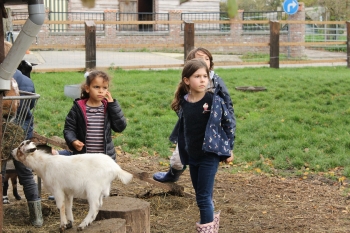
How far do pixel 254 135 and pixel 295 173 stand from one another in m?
1.74

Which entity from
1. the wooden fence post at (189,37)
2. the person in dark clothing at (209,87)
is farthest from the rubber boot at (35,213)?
the wooden fence post at (189,37)

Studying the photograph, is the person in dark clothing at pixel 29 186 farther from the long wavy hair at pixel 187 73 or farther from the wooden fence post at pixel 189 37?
the wooden fence post at pixel 189 37

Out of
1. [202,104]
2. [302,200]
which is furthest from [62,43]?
[202,104]

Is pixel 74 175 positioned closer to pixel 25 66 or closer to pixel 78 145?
pixel 78 145

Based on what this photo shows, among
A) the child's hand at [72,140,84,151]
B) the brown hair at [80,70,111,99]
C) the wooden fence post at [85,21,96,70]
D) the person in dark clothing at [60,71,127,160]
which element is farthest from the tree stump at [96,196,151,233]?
the wooden fence post at [85,21,96,70]

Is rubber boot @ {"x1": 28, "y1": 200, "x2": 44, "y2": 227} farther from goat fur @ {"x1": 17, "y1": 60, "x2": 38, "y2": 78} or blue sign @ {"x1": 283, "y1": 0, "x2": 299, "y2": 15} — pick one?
blue sign @ {"x1": 283, "y1": 0, "x2": 299, "y2": 15}

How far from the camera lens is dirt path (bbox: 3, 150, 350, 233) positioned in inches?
196

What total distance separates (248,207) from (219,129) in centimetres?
160

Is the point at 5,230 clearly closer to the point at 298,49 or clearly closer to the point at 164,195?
the point at 164,195

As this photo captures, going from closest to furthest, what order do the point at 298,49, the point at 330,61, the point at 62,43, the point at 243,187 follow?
the point at 243,187 → the point at 62,43 → the point at 330,61 → the point at 298,49

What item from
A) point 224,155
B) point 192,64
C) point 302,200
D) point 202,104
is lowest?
point 302,200

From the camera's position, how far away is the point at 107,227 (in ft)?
12.4

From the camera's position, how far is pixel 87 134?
476cm

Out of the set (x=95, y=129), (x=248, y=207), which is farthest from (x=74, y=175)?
(x=248, y=207)
